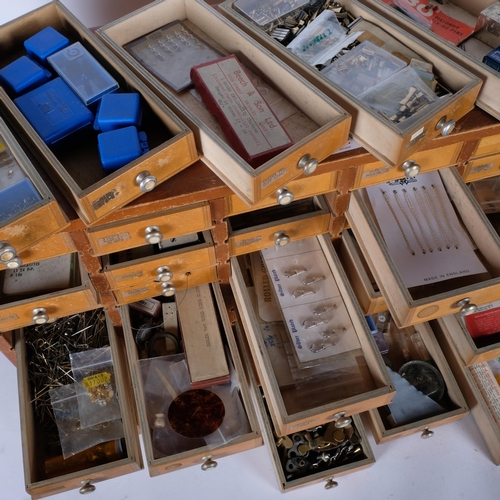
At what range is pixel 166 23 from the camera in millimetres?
1603

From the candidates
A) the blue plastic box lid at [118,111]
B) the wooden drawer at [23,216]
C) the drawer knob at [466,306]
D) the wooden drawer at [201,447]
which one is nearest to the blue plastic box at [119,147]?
the blue plastic box lid at [118,111]

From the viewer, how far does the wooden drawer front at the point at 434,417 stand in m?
1.75

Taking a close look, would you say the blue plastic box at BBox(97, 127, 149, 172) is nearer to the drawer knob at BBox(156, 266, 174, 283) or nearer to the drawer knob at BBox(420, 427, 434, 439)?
the drawer knob at BBox(156, 266, 174, 283)

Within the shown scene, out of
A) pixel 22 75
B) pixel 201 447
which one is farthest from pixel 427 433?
pixel 22 75

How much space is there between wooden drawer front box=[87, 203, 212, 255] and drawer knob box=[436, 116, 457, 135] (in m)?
0.61

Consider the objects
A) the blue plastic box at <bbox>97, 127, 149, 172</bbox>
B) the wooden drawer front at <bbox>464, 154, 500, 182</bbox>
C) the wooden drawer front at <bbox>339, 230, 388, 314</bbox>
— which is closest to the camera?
the blue plastic box at <bbox>97, 127, 149, 172</bbox>

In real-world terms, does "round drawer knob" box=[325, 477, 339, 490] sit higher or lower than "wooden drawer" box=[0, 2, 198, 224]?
lower

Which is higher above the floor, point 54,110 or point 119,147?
point 54,110

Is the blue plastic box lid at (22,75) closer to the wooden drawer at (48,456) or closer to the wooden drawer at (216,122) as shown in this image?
the wooden drawer at (216,122)

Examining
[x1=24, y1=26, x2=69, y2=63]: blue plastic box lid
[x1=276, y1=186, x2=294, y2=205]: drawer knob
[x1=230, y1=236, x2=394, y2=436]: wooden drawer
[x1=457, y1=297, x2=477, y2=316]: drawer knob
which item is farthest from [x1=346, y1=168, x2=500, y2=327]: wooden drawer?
[x1=24, y1=26, x2=69, y2=63]: blue plastic box lid

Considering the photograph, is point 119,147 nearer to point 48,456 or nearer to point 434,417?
point 48,456

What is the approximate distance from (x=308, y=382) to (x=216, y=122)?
2.85ft

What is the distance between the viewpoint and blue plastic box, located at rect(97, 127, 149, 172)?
1.24 meters

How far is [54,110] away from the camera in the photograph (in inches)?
52.7
